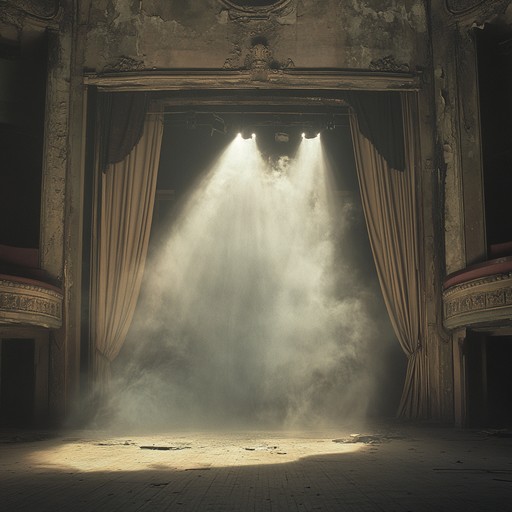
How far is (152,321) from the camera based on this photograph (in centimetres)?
926

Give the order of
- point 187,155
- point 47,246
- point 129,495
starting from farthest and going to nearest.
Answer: point 187,155
point 47,246
point 129,495

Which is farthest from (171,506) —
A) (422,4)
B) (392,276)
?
(422,4)

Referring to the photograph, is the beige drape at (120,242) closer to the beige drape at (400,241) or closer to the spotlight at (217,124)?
the spotlight at (217,124)

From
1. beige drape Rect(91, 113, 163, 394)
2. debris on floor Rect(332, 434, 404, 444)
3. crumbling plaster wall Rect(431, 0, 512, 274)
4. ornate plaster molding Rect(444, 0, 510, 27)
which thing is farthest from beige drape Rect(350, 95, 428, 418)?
beige drape Rect(91, 113, 163, 394)

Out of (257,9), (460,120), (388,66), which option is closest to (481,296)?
(460,120)

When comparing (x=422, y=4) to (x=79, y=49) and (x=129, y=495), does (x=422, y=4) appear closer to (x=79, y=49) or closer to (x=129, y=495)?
(x=79, y=49)

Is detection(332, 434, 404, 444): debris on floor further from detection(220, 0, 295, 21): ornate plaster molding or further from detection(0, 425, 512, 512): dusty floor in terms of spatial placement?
detection(220, 0, 295, 21): ornate plaster molding

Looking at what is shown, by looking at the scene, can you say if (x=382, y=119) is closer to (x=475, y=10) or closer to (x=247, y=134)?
(x=475, y=10)

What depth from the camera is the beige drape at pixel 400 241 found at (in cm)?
787

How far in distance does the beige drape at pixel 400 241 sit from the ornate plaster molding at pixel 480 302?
2.67 ft

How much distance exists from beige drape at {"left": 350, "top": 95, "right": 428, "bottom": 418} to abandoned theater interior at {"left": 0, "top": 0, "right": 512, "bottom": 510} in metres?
0.02

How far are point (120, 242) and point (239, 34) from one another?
2785 millimetres

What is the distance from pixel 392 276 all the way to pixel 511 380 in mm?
1790

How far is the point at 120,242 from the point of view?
8312mm
